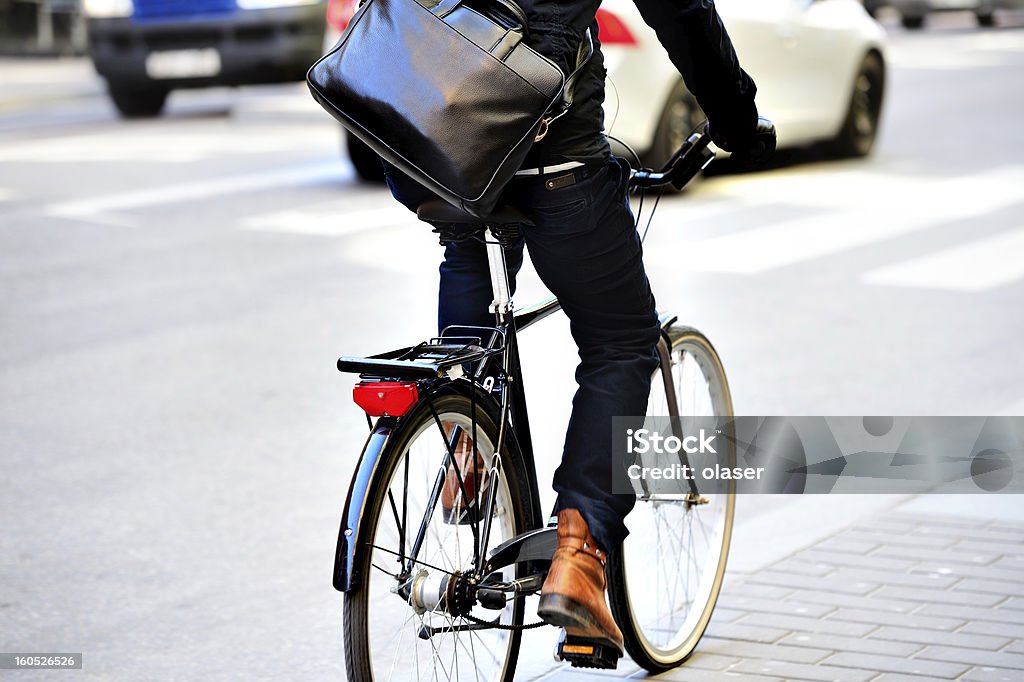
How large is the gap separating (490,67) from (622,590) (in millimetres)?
1371

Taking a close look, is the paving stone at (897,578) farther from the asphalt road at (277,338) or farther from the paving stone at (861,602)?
the asphalt road at (277,338)

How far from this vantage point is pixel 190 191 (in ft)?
39.4

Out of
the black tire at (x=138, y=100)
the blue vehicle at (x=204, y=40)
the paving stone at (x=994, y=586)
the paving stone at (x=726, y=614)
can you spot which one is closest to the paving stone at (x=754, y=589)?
the paving stone at (x=726, y=614)

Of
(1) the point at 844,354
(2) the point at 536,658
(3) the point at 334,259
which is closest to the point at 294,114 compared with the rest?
(3) the point at 334,259

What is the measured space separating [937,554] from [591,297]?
1.89 metres

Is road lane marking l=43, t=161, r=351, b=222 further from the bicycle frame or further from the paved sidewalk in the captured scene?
the bicycle frame

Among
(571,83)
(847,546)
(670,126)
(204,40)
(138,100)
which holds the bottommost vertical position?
(138,100)

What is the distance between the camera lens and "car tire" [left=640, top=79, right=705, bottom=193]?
1127 centimetres

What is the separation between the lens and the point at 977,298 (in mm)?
8281

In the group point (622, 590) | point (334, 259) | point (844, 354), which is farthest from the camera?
point (334, 259)

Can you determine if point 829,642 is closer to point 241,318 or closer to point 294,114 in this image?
point 241,318

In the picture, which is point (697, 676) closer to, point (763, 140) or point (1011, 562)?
point (1011, 562)

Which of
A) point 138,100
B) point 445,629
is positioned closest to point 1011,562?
point 445,629

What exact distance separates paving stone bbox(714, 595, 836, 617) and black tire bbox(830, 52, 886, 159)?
955 centimetres
